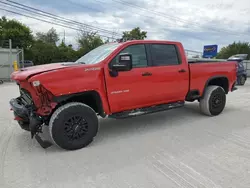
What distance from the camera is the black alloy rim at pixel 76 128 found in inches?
142

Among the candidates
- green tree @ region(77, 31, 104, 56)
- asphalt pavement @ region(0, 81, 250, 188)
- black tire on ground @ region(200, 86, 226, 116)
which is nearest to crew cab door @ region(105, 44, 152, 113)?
asphalt pavement @ region(0, 81, 250, 188)

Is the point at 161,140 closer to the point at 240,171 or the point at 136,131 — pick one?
the point at 136,131

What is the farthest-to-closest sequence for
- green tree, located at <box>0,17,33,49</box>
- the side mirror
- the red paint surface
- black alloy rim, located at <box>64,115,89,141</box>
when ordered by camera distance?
1. green tree, located at <box>0,17,33,49</box>
2. the side mirror
3. black alloy rim, located at <box>64,115,89,141</box>
4. the red paint surface

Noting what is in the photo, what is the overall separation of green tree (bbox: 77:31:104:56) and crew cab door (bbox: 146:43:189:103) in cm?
3179

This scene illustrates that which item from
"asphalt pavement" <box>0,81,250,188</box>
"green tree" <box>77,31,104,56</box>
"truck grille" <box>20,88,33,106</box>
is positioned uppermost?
"green tree" <box>77,31,104,56</box>

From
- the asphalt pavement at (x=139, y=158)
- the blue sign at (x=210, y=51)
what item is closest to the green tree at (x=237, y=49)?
the blue sign at (x=210, y=51)

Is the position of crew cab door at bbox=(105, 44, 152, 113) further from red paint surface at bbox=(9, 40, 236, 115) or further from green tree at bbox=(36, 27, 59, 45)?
green tree at bbox=(36, 27, 59, 45)

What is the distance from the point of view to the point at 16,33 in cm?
3469

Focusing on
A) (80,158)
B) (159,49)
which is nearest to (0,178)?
(80,158)

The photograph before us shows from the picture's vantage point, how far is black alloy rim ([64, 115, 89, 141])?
142 inches

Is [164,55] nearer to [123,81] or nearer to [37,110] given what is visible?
[123,81]

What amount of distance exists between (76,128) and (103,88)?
82cm

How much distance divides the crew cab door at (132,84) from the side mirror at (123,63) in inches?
4.5

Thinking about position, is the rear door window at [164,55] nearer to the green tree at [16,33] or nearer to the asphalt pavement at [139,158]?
the asphalt pavement at [139,158]
